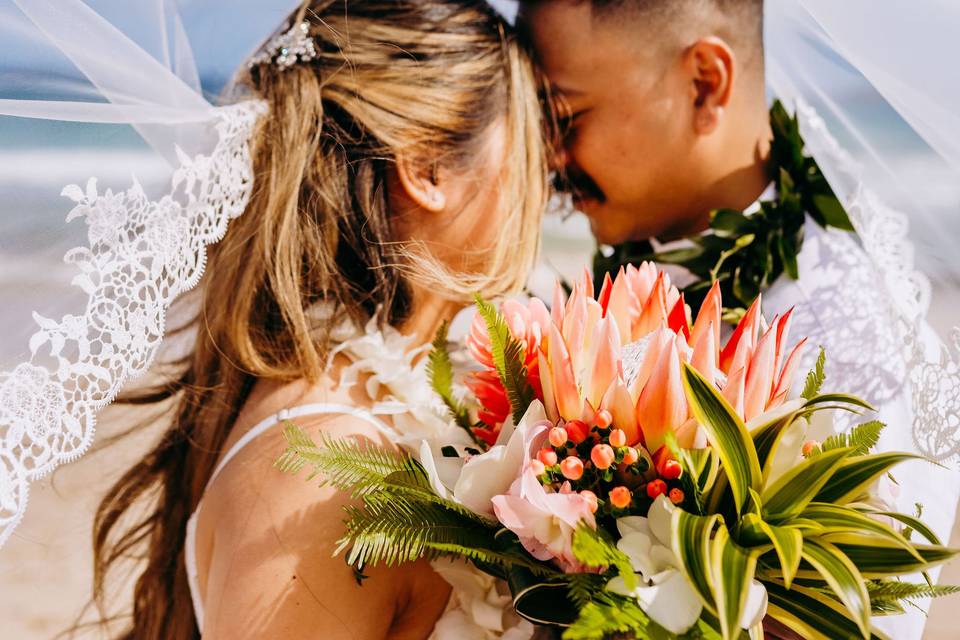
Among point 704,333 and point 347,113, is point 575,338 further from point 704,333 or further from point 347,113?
point 347,113

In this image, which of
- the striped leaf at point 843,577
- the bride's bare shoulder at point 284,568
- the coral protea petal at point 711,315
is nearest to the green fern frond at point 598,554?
the striped leaf at point 843,577

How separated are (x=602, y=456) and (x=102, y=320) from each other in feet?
2.58

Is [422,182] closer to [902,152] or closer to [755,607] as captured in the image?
[902,152]

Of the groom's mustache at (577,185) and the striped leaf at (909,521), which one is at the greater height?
the groom's mustache at (577,185)

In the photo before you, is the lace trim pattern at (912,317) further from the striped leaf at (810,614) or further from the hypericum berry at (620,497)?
the hypericum berry at (620,497)

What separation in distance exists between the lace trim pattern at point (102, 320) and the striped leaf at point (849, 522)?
0.99 meters

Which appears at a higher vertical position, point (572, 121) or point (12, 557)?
point (572, 121)

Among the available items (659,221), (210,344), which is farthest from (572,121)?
(210,344)

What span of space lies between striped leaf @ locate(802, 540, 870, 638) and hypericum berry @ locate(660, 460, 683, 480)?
0.17 metres

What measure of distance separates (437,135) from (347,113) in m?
0.19

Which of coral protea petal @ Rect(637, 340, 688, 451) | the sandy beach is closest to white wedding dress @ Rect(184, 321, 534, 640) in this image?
the sandy beach

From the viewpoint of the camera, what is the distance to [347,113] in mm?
1671

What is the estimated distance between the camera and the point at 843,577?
900mm

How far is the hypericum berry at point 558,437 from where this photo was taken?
3.34ft
